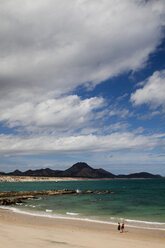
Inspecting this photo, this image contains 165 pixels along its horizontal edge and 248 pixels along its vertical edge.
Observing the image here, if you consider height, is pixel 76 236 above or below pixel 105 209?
above

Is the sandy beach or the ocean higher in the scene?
the sandy beach

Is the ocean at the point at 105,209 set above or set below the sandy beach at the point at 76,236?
below

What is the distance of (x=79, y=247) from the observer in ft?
52.3

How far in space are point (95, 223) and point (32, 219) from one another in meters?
8.86

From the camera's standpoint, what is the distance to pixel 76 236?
20438 millimetres

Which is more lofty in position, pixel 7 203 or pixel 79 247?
pixel 79 247

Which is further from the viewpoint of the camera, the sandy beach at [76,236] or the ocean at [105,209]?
the ocean at [105,209]

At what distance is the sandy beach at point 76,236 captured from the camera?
1669 cm

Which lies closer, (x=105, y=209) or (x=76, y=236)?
(x=76, y=236)

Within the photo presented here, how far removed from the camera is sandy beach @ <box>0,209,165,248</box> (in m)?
16.7

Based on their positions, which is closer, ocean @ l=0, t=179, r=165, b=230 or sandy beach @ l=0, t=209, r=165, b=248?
sandy beach @ l=0, t=209, r=165, b=248

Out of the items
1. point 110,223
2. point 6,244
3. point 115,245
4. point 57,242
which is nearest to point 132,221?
point 110,223

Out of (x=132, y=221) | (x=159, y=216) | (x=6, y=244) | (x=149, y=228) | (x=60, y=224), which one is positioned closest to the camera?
(x=6, y=244)

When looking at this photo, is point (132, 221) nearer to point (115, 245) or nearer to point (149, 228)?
point (149, 228)
